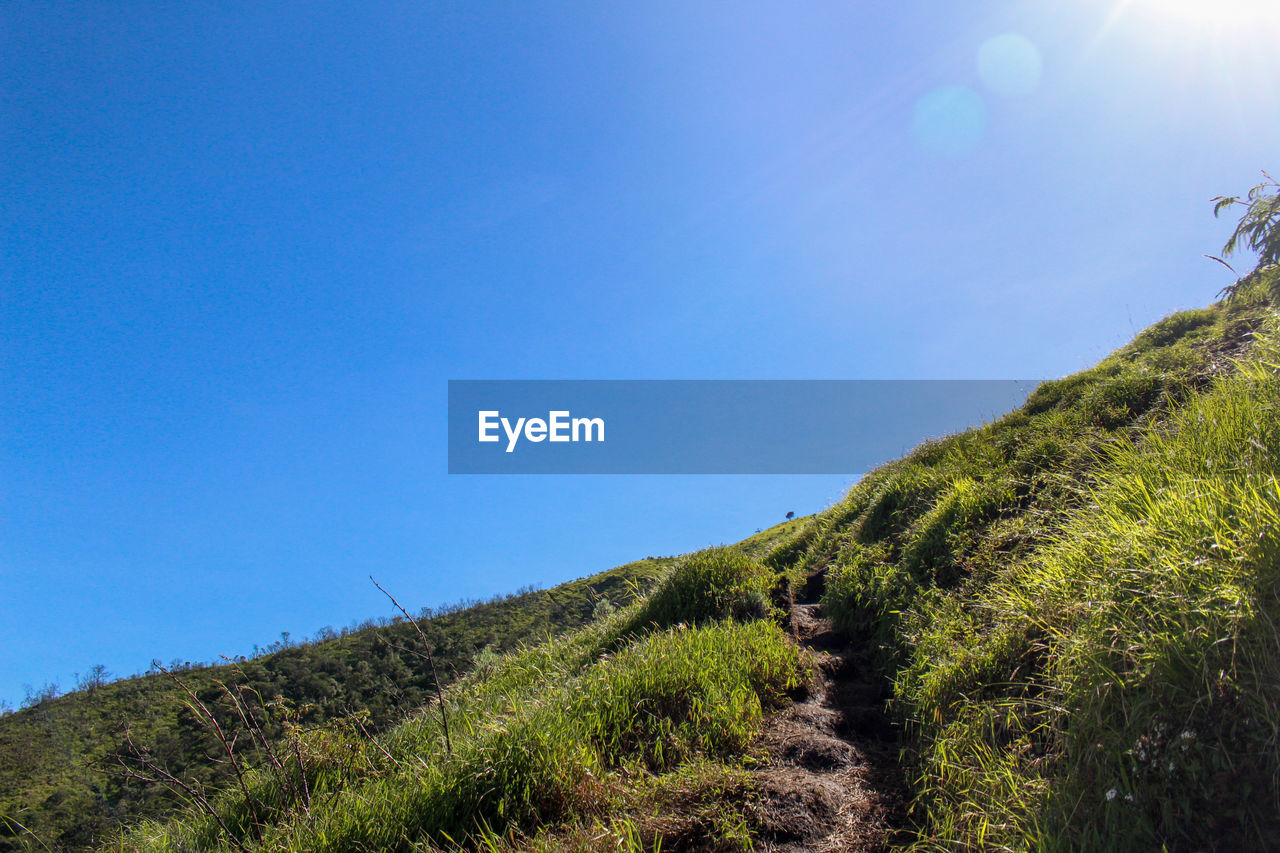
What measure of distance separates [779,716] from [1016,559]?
2.24 metres

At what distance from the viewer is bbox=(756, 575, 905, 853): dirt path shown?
3107mm

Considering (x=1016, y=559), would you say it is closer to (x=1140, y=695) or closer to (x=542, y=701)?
(x=1140, y=695)

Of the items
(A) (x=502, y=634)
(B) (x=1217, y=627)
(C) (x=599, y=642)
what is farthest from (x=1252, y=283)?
(A) (x=502, y=634)

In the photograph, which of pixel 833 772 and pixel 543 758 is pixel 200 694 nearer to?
pixel 543 758

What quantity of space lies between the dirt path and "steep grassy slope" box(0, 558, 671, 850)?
2094cm

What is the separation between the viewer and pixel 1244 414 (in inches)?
150

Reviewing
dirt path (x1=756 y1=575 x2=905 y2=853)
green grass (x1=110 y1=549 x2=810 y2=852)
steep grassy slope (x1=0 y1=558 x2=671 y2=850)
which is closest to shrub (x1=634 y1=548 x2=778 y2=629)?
green grass (x1=110 y1=549 x2=810 y2=852)

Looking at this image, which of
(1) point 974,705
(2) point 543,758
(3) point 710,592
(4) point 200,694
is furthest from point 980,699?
(4) point 200,694

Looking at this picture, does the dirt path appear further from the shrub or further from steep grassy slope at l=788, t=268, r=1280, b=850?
the shrub

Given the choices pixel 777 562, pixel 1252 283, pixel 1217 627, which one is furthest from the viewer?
pixel 777 562

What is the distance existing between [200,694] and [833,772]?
97.8 feet

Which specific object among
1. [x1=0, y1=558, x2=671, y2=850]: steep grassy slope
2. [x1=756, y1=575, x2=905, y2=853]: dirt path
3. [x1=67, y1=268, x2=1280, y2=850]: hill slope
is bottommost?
A: [x1=0, y1=558, x2=671, y2=850]: steep grassy slope

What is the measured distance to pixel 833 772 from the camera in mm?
3744

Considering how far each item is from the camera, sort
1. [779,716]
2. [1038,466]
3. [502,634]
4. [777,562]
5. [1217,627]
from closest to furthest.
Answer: [1217,627] < [779,716] < [1038,466] < [777,562] < [502,634]
